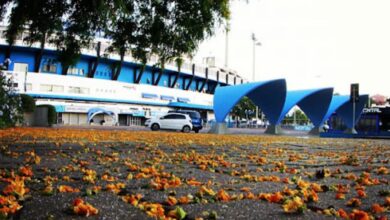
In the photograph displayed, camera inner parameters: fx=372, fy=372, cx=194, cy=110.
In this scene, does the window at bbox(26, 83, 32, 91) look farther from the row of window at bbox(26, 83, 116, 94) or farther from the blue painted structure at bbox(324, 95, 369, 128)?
the blue painted structure at bbox(324, 95, 369, 128)

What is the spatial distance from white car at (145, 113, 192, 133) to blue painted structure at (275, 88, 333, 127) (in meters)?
8.28

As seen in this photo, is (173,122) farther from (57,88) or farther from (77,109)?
(57,88)

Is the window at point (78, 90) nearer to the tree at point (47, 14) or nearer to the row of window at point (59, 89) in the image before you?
the row of window at point (59, 89)

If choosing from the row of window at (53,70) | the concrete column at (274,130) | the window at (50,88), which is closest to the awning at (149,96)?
the row of window at (53,70)

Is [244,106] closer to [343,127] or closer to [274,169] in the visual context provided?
[343,127]

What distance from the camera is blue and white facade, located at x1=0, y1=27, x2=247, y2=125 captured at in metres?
58.7

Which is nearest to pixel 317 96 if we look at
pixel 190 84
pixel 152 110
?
pixel 152 110

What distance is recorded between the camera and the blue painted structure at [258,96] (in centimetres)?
2891

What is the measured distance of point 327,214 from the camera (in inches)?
108

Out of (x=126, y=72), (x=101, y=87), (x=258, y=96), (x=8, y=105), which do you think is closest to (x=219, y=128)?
(x=258, y=96)

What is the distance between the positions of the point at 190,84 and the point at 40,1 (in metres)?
84.3

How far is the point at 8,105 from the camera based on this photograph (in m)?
19.8

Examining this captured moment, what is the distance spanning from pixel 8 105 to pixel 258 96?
2095 cm

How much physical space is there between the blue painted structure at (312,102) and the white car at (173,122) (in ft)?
27.2
